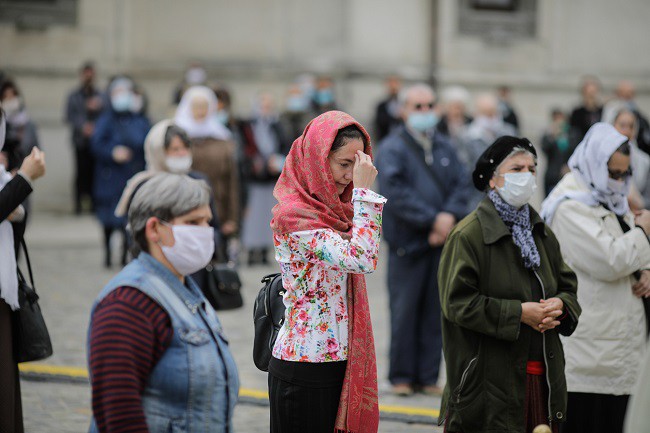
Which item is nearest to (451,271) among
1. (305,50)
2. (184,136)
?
(184,136)

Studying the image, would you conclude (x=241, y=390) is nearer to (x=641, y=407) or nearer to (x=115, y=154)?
(x=641, y=407)

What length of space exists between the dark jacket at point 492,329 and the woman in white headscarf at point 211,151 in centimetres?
624

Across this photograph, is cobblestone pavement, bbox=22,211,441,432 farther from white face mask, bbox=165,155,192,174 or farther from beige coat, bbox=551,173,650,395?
white face mask, bbox=165,155,192,174

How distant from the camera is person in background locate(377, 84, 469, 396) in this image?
8.66 metres

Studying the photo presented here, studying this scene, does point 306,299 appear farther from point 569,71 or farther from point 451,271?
point 569,71

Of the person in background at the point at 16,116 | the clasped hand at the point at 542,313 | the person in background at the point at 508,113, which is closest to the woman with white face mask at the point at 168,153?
the clasped hand at the point at 542,313

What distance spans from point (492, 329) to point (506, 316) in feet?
0.30

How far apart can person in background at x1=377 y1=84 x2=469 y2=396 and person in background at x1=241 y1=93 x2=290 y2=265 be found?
642cm

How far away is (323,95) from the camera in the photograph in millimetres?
18859

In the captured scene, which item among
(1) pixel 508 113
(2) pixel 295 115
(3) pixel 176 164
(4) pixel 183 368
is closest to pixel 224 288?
(3) pixel 176 164

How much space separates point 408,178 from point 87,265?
6850mm

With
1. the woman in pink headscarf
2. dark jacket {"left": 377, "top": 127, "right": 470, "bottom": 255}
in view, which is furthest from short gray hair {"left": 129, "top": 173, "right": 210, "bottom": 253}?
dark jacket {"left": 377, "top": 127, "right": 470, "bottom": 255}

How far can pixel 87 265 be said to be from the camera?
14.6 metres

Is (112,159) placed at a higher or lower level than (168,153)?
lower
